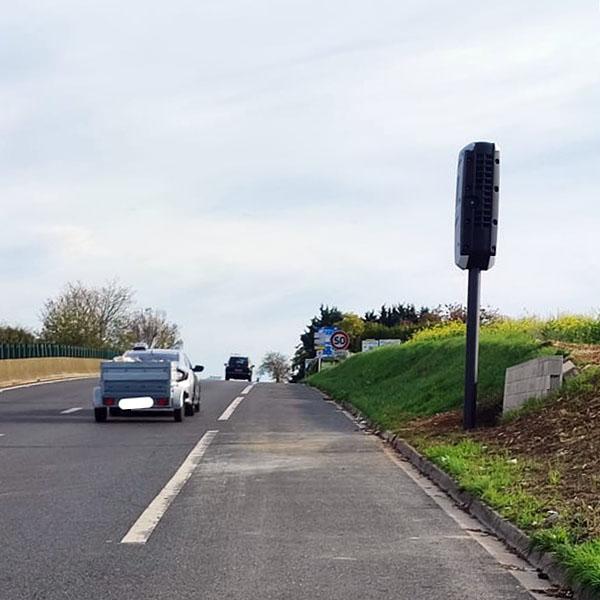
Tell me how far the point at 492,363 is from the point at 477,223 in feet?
19.4

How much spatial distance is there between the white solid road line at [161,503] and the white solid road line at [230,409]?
7.27 metres

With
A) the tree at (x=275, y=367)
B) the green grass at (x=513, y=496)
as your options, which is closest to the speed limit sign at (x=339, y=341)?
the green grass at (x=513, y=496)

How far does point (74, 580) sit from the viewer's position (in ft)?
25.9

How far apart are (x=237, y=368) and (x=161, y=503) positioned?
2732 inches

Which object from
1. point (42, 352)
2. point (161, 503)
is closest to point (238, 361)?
point (42, 352)

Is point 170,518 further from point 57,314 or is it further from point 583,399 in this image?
point 57,314

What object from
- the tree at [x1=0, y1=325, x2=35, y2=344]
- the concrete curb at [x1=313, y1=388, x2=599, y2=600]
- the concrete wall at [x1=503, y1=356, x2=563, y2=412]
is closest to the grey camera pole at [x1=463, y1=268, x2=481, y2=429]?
the concrete wall at [x1=503, y1=356, x2=563, y2=412]

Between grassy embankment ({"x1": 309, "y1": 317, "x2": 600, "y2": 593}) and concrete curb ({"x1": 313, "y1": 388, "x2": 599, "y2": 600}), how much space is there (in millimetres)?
83

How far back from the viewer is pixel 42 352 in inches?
2063

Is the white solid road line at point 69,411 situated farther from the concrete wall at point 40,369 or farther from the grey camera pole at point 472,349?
the concrete wall at point 40,369

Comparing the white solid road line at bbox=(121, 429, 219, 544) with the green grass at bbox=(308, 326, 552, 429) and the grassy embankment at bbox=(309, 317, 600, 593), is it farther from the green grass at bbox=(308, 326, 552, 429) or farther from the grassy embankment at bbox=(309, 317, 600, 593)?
the green grass at bbox=(308, 326, 552, 429)

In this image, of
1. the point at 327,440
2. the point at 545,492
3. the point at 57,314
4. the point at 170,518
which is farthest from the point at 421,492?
the point at 57,314

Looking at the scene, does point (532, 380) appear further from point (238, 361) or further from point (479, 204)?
point (238, 361)

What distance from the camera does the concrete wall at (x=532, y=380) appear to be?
16.5 metres
